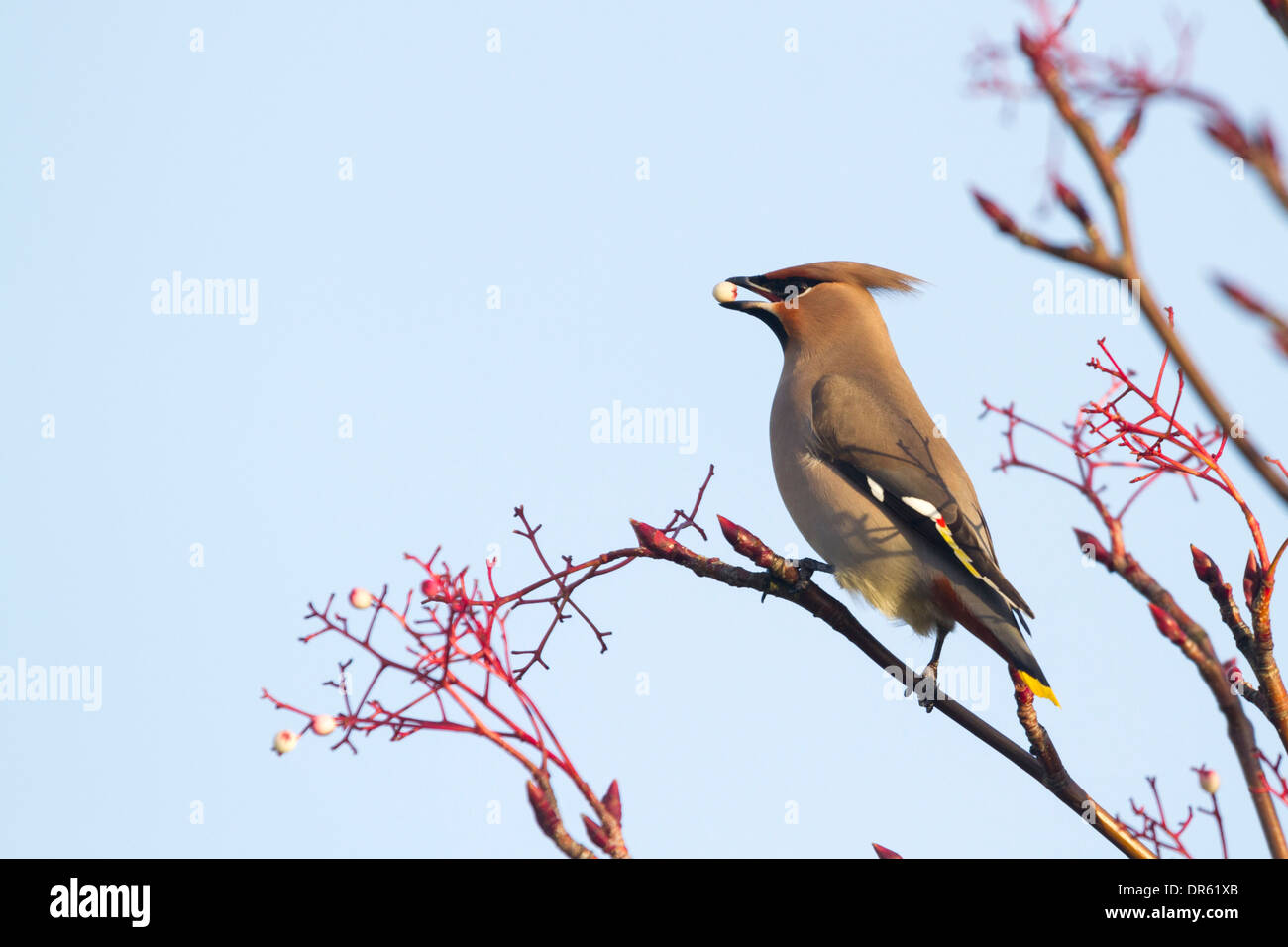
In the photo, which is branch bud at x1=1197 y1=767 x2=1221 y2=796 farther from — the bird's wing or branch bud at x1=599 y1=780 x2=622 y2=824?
the bird's wing

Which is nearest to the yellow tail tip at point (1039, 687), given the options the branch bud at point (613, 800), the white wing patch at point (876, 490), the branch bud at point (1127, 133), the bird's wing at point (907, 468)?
the bird's wing at point (907, 468)

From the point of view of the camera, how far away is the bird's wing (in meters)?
4.00

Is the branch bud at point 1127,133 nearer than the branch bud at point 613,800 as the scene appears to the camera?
Yes

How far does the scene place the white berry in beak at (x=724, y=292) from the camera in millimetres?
4715

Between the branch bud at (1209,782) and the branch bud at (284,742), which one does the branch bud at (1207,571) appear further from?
the branch bud at (284,742)

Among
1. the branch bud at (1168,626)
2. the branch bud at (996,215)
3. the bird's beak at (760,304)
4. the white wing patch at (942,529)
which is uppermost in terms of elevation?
the bird's beak at (760,304)

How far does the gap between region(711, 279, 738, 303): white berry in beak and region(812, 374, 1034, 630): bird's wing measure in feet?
1.44

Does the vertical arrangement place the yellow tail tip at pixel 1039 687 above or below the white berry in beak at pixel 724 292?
below

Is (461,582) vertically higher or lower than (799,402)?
lower

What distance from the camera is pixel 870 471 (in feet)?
13.9
